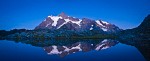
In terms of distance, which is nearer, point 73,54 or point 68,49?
point 73,54

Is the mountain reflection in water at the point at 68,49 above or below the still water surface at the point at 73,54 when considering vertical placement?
above

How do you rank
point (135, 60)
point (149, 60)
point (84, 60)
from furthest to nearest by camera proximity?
point (84, 60), point (135, 60), point (149, 60)

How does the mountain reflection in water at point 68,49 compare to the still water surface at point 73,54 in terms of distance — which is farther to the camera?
the mountain reflection in water at point 68,49

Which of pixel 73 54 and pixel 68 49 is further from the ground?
pixel 68 49

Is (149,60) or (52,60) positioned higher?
(52,60)

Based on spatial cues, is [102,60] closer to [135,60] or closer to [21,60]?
[135,60]

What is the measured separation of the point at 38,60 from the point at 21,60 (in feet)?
8.83

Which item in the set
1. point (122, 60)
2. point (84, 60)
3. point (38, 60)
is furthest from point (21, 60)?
point (122, 60)

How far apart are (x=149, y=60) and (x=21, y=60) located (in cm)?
1644

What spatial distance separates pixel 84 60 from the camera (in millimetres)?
32562

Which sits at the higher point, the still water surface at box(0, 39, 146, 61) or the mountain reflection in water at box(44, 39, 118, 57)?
the mountain reflection in water at box(44, 39, 118, 57)

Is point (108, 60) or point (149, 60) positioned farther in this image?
point (108, 60)

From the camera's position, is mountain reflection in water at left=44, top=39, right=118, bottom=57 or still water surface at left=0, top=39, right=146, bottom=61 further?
mountain reflection in water at left=44, top=39, right=118, bottom=57

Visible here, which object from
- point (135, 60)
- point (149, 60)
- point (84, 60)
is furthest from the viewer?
point (84, 60)
